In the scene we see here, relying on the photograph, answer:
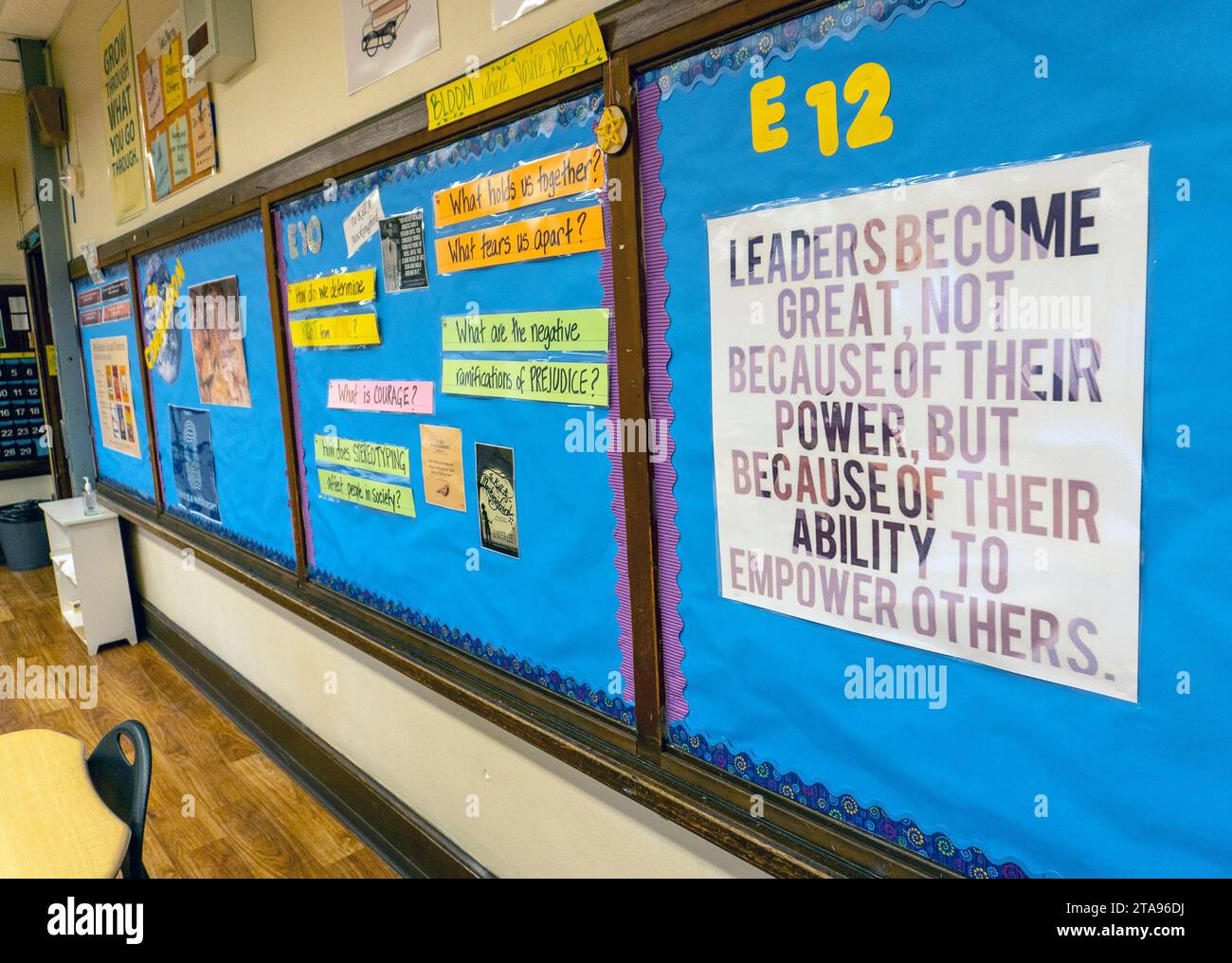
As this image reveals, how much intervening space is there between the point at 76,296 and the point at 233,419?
2.48 meters

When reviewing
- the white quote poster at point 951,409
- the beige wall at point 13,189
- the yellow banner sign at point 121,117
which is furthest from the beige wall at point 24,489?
the white quote poster at point 951,409

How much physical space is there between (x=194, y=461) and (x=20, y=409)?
404 centimetres

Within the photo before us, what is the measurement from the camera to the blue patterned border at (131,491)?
3890 mm

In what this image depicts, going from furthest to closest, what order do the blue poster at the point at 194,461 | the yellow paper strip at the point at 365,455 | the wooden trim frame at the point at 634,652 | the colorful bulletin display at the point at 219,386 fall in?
the blue poster at the point at 194,461 → the colorful bulletin display at the point at 219,386 → the yellow paper strip at the point at 365,455 → the wooden trim frame at the point at 634,652

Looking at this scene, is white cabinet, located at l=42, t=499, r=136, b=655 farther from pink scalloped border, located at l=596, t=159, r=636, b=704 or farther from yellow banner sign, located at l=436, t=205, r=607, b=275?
pink scalloped border, located at l=596, t=159, r=636, b=704

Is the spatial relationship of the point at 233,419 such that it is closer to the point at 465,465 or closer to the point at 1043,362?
the point at 465,465

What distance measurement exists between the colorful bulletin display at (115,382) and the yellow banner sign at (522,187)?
2.69 m

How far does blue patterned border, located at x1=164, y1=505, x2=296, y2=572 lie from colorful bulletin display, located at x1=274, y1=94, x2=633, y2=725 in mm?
474

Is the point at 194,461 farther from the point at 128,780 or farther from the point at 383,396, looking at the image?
the point at 128,780

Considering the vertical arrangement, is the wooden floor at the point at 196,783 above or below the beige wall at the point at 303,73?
below

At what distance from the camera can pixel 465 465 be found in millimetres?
1736

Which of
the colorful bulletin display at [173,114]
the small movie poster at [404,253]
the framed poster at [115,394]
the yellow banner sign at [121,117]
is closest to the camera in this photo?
the small movie poster at [404,253]

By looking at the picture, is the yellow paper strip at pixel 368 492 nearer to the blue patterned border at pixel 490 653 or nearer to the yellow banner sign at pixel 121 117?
the blue patterned border at pixel 490 653
